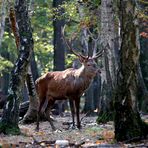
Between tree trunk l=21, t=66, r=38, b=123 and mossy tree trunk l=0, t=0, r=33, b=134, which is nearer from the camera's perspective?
mossy tree trunk l=0, t=0, r=33, b=134

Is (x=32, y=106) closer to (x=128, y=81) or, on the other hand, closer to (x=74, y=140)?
(x=74, y=140)

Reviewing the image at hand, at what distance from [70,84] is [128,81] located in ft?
13.7

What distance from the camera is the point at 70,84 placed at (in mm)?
12328

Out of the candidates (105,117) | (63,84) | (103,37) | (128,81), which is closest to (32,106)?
(63,84)

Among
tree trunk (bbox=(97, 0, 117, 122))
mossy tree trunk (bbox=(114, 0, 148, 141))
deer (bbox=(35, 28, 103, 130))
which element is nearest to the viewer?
mossy tree trunk (bbox=(114, 0, 148, 141))

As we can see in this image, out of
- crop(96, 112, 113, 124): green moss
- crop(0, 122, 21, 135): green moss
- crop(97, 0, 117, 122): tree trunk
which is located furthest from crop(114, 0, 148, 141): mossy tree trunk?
crop(96, 112, 113, 124): green moss

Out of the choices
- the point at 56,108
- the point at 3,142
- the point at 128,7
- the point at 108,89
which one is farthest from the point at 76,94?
the point at 56,108

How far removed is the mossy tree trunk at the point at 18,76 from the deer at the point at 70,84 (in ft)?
4.32

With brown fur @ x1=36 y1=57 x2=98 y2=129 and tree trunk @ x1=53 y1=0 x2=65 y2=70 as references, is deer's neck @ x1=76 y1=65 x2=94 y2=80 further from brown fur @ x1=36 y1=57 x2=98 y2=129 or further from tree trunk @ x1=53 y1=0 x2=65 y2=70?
tree trunk @ x1=53 y1=0 x2=65 y2=70

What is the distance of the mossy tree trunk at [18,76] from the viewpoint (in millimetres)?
10486

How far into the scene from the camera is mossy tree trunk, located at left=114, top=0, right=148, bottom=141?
8.29m

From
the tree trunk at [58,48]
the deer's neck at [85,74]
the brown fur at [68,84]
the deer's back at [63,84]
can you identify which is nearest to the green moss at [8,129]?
the brown fur at [68,84]

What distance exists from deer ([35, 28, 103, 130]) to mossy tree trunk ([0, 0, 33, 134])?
132cm

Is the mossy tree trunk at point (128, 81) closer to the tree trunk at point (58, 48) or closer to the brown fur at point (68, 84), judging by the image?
the brown fur at point (68, 84)
